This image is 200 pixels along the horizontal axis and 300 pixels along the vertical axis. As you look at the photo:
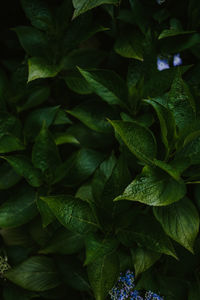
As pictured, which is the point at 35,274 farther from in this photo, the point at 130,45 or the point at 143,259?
the point at 130,45

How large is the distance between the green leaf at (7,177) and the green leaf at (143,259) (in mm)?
521

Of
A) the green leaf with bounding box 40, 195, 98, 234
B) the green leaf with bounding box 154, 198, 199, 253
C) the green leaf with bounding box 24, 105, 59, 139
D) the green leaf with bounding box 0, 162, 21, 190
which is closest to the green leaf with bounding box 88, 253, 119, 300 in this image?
the green leaf with bounding box 40, 195, 98, 234

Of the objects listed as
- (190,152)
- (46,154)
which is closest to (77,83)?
(46,154)

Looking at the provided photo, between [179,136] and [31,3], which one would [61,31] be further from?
[179,136]

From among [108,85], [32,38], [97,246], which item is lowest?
[97,246]

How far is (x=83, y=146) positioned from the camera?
143 cm

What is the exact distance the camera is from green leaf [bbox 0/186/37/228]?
1319mm

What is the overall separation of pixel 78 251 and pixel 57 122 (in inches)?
19.5

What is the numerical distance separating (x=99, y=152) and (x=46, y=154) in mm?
216

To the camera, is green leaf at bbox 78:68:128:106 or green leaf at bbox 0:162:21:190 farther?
green leaf at bbox 0:162:21:190

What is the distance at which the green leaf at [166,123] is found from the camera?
1.10 metres

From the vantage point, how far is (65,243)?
1318 millimetres

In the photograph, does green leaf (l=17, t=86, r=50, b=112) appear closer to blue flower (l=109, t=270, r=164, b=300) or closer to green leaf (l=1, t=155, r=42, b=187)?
green leaf (l=1, t=155, r=42, b=187)

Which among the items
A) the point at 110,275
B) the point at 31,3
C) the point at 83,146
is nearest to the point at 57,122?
the point at 83,146
